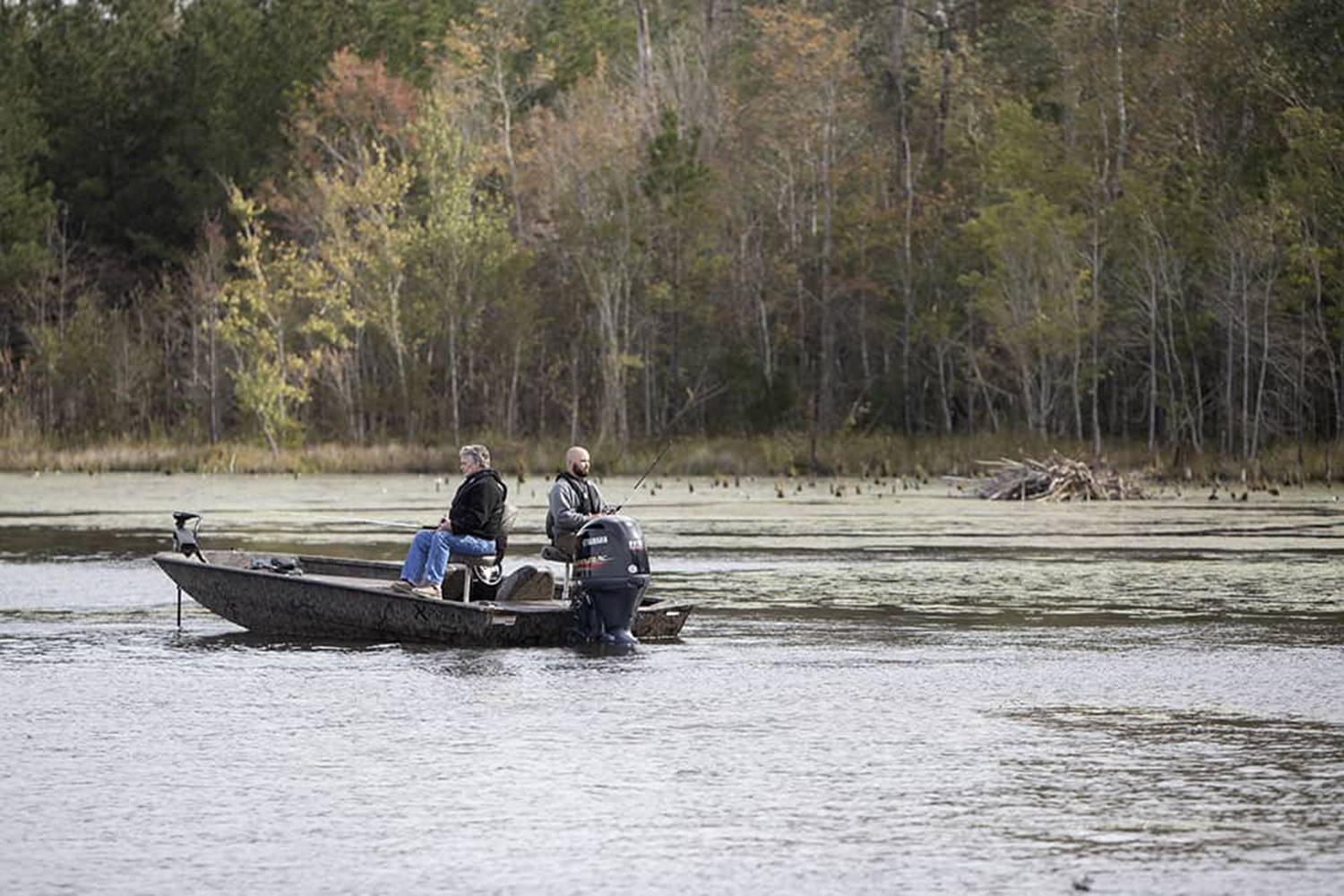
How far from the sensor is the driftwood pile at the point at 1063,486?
1764 inches

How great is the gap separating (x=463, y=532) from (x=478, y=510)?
0.25m

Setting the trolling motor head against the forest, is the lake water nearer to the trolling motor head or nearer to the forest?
the trolling motor head

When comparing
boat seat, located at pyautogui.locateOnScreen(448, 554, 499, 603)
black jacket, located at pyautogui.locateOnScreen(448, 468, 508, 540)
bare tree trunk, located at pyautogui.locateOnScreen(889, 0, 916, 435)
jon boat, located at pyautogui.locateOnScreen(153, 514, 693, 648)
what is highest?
bare tree trunk, located at pyautogui.locateOnScreen(889, 0, 916, 435)

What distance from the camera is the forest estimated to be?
185 ft

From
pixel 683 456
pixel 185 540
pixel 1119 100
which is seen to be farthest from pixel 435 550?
pixel 1119 100

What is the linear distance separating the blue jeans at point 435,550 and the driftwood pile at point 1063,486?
84.6ft

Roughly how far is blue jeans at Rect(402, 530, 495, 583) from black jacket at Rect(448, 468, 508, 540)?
0.23 ft

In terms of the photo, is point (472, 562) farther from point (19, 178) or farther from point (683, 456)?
point (19, 178)

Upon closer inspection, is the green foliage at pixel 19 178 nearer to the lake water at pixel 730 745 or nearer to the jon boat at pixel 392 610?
the lake water at pixel 730 745

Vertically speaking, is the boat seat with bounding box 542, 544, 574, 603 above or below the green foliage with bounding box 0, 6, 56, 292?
below

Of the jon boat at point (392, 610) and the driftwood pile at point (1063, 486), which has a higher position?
the driftwood pile at point (1063, 486)

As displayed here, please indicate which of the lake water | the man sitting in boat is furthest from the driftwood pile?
the man sitting in boat

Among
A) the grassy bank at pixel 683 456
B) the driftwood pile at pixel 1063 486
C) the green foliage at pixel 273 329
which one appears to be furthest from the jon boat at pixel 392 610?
the green foliage at pixel 273 329

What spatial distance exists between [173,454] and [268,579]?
3972cm
